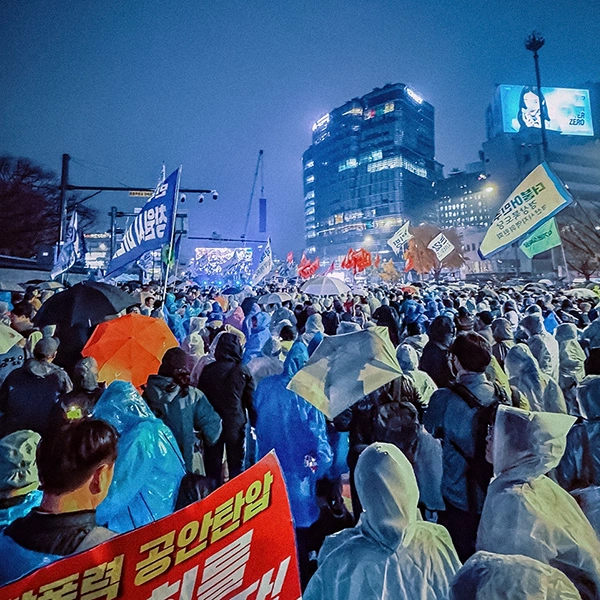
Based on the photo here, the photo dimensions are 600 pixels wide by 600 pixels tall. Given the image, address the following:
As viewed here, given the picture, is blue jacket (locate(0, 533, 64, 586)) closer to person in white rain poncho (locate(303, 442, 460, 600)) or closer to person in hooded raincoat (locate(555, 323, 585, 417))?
person in white rain poncho (locate(303, 442, 460, 600))

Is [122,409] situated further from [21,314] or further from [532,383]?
[21,314]

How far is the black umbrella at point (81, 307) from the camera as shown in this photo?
579 centimetres

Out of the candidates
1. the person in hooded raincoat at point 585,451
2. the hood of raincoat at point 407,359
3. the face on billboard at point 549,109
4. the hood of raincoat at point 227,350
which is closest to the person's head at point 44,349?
the hood of raincoat at point 227,350

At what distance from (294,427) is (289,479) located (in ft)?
1.39

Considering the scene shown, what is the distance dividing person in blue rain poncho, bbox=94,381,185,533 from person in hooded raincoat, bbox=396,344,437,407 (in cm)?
241

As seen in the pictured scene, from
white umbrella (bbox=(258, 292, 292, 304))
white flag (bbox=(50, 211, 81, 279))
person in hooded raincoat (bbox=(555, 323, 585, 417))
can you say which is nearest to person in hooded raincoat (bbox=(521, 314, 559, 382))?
person in hooded raincoat (bbox=(555, 323, 585, 417))

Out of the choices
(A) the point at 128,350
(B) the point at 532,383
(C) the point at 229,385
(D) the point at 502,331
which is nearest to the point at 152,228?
(A) the point at 128,350

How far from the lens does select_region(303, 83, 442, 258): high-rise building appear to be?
110 metres

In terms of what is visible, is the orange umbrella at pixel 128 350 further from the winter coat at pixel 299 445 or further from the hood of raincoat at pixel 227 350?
the winter coat at pixel 299 445

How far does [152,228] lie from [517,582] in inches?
290

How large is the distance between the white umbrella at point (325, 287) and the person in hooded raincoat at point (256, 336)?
4.73m

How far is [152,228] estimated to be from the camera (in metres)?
7.40

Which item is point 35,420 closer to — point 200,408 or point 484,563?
point 200,408

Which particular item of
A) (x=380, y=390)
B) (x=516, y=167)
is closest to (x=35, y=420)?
(x=380, y=390)
